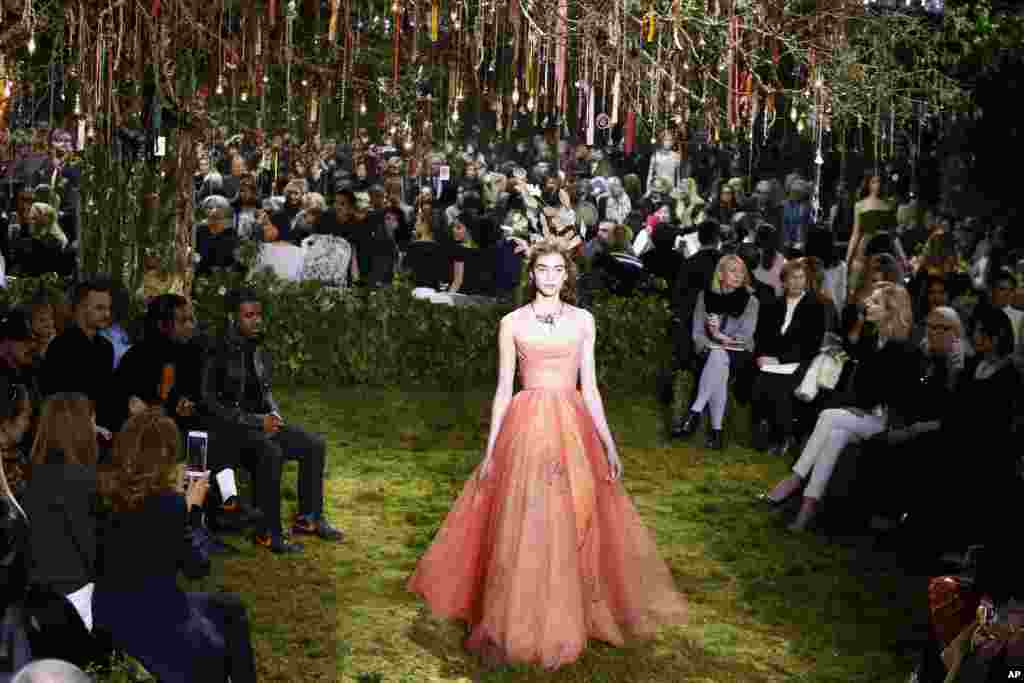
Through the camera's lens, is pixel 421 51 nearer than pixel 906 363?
No

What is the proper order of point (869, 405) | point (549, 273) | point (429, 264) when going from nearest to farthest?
point (549, 273), point (869, 405), point (429, 264)

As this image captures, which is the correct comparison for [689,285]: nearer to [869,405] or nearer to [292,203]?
[869,405]

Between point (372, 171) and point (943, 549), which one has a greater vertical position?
point (372, 171)

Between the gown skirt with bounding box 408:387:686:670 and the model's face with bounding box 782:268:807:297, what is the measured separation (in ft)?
14.4

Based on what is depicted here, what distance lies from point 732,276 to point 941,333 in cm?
238

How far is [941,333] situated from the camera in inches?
362

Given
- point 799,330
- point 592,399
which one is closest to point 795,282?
point 799,330

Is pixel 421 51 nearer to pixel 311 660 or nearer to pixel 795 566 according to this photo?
pixel 795 566

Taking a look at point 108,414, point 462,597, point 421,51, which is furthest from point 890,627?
point 421,51

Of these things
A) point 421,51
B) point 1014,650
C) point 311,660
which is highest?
point 421,51

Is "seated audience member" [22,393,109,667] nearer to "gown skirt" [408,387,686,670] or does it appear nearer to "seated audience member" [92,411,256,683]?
"seated audience member" [92,411,256,683]

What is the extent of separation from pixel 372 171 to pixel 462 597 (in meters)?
13.1

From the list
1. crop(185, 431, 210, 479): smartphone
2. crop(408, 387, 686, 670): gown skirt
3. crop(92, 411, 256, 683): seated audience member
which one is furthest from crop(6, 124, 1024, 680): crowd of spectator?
crop(408, 387, 686, 670): gown skirt

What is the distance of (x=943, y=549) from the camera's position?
28.1 ft
